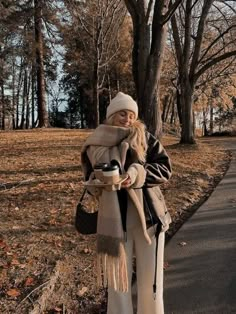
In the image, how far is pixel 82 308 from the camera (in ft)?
13.7

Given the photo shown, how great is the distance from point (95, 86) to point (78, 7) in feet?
19.8

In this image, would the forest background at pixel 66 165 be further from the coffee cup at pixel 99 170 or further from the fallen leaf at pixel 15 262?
the coffee cup at pixel 99 170

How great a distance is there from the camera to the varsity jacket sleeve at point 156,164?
3.29 meters

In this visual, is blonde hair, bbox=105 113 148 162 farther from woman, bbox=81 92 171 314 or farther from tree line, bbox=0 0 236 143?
tree line, bbox=0 0 236 143

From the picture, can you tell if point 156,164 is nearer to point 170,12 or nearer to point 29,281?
point 29,281

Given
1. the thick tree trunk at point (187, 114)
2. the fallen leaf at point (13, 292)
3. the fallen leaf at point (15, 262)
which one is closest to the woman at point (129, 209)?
the fallen leaf at point (13, 292)

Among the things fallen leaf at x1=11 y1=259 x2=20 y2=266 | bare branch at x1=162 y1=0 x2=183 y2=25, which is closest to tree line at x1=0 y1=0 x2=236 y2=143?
bare branch at x1=162 y1=0 x2=183 y2=25

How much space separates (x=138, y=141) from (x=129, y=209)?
52 cm

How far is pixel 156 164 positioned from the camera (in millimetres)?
3357

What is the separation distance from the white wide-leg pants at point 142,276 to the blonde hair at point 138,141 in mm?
569

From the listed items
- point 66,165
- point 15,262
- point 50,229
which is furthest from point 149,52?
point 15,262

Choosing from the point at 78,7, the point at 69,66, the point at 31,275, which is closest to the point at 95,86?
the point at 78,7

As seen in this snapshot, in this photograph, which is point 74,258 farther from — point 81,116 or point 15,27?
point 81,116

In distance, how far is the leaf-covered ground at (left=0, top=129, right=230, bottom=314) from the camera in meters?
4.29
